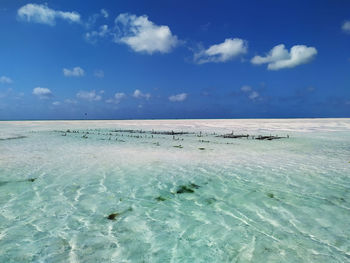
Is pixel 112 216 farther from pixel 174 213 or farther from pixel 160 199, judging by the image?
pixel 160 199

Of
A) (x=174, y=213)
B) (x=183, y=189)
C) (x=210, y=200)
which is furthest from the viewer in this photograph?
(x=183, y=189)

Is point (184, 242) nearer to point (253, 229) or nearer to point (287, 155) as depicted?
point (253, 229)

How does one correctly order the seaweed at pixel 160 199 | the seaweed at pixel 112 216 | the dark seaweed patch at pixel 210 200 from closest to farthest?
the seaweed at pixel 112 216
the dark seaweed patch at pixel 210 200
the seaweed at pixel 160 199

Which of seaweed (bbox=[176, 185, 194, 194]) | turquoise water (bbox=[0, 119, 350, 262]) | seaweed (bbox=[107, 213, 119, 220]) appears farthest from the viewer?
seaweed (bbox=[176, 185, 194, 194])

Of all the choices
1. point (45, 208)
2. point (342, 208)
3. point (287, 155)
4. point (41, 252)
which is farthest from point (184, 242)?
point (287, 155)

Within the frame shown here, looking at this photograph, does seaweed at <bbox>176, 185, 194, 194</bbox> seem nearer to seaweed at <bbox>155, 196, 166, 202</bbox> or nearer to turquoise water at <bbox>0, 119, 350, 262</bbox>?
turquoise water at <bbox>0, 119, 350, 262</bbox>

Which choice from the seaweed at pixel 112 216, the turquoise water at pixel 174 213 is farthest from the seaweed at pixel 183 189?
the seaweed at pixel 112 216

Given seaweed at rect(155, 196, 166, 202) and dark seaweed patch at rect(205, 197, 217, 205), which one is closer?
dark seaweed patch at rect(205, 197, 217, 205)

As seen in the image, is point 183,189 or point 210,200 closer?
point 210,200

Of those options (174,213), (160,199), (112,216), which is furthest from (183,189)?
(112,216)

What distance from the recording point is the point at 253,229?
14.6 feet

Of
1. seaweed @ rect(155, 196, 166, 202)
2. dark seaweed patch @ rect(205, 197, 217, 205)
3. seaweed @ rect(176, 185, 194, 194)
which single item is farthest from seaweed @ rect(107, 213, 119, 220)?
dark seaweed patch @ rect(205, 197, 217, 205)

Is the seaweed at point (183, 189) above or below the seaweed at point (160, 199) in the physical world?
above

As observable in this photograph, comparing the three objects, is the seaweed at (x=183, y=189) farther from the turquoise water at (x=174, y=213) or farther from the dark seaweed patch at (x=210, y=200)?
the dark seaweed patch at (x=210, y=200)
